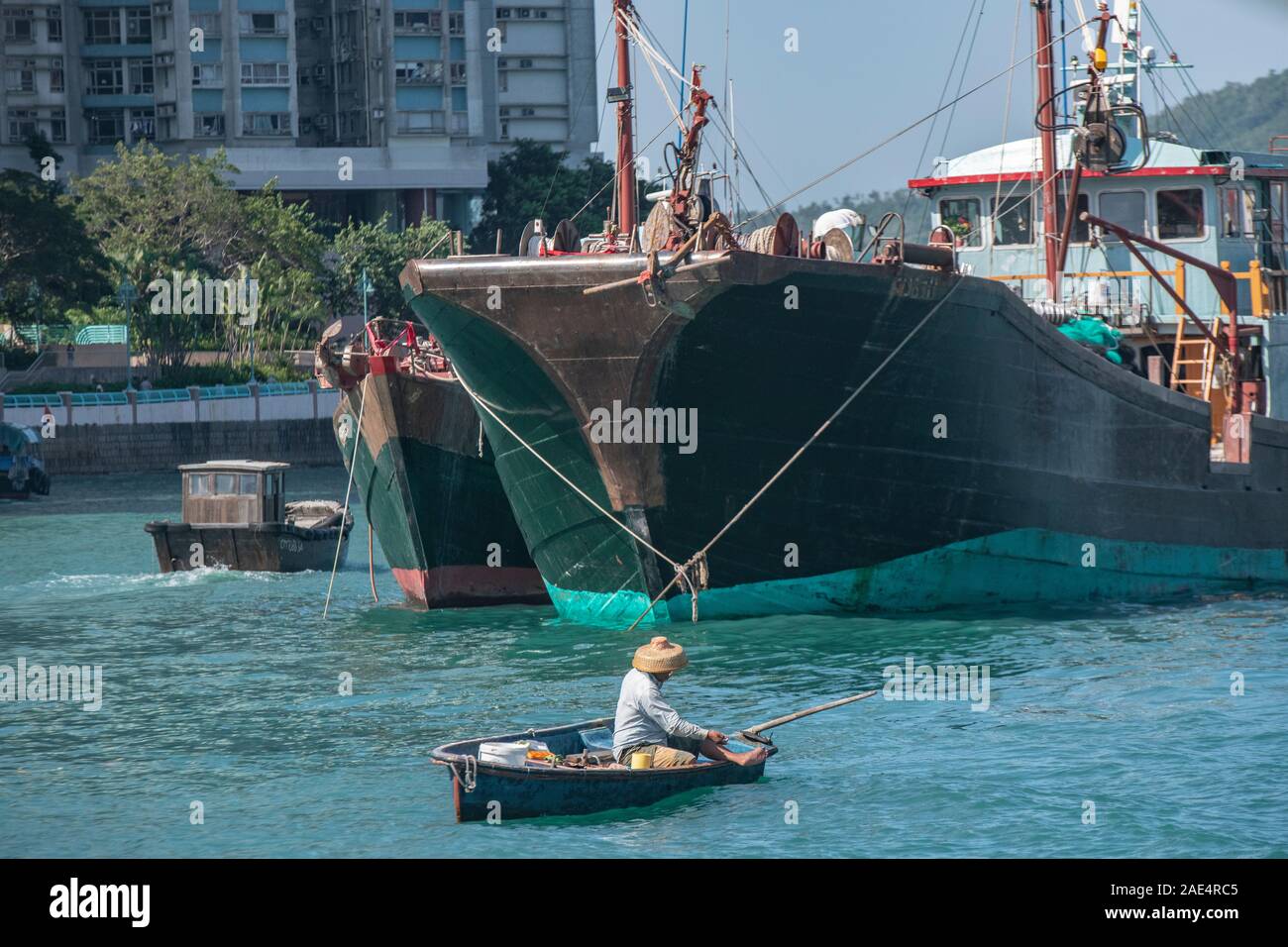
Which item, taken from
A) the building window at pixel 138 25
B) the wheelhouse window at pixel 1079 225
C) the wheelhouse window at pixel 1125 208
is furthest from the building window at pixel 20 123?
the wheelhouse window at pixel 1125 208

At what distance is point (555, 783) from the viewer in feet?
47.8

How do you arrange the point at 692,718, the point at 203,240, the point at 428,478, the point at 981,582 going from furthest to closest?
the point at 203,240, the point at 428,478, the point at 981,582, the point at 692,718

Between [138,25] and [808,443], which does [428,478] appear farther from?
[138,25]

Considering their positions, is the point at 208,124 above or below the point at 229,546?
above

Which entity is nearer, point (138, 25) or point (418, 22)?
point (138, 25)

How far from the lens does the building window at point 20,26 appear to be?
95125mm

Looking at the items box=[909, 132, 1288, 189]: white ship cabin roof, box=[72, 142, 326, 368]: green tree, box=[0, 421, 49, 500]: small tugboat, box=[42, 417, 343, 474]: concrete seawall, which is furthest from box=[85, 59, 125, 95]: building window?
box=[909, 132, 1288, 189]: white ship cabin roof

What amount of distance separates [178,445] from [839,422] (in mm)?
42144

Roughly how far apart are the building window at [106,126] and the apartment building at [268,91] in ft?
0.24

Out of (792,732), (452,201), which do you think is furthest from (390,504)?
(452,201)

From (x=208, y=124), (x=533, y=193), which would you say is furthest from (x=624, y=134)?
(x=208, y=124)

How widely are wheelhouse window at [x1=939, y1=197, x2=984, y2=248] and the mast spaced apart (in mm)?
4904
